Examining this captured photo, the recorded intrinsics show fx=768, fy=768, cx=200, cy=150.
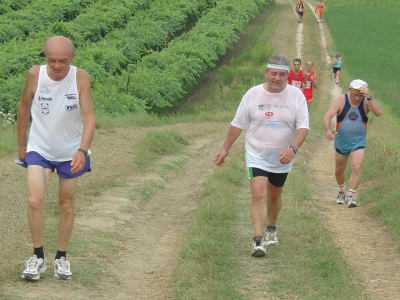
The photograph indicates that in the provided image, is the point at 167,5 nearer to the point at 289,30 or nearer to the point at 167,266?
the point at 289,30

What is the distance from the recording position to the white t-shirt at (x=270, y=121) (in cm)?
714

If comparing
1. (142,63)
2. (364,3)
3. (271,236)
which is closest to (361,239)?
(271,236)

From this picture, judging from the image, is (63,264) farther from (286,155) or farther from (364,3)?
A: (364,3)

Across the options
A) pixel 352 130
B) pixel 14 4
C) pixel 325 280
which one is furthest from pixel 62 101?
pixel 14 4

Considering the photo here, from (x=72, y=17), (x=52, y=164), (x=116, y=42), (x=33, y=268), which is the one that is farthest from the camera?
(x=72, y=17)

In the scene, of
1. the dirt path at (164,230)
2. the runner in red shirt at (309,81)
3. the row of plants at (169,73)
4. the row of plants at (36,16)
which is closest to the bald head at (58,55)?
the dirt path at (164,230)

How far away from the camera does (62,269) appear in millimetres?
6078

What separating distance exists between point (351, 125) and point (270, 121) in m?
3.18

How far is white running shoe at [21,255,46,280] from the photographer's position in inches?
231

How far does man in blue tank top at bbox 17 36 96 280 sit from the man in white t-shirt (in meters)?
1.72

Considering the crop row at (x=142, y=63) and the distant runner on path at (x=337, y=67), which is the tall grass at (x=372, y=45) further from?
the crop row at (x=142, y=63)

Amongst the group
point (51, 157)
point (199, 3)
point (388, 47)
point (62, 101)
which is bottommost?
point (388, 47)

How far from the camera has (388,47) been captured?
129 feet

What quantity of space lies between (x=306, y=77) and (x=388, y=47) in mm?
23915
